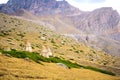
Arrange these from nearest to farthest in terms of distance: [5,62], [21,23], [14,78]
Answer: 1. [14,78]
2. [5,62]
3. [21,23]

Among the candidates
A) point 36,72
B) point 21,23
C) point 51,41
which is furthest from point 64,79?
point 21,23

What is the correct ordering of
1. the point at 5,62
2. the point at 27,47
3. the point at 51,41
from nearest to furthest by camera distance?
1. the point at 5,62
2. the point at 27,47
3. the point at 51,41

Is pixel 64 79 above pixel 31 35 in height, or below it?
above

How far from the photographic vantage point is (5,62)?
3738 cm

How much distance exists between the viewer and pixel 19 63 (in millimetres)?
38438

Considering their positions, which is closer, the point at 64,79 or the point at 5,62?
the point at 64,79

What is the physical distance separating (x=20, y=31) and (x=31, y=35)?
5.24 m

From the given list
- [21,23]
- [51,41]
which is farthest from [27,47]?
[21,23]

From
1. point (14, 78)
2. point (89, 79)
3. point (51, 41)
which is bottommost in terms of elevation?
point (51, 41)

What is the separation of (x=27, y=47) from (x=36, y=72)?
3076 centimetres

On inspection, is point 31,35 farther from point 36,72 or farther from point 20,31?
point 36,72

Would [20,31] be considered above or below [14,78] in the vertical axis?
below

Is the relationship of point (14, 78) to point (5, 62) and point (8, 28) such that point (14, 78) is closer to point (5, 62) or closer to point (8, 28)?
point (5, 62)

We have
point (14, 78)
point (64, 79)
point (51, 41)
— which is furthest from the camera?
point (51, 41)
